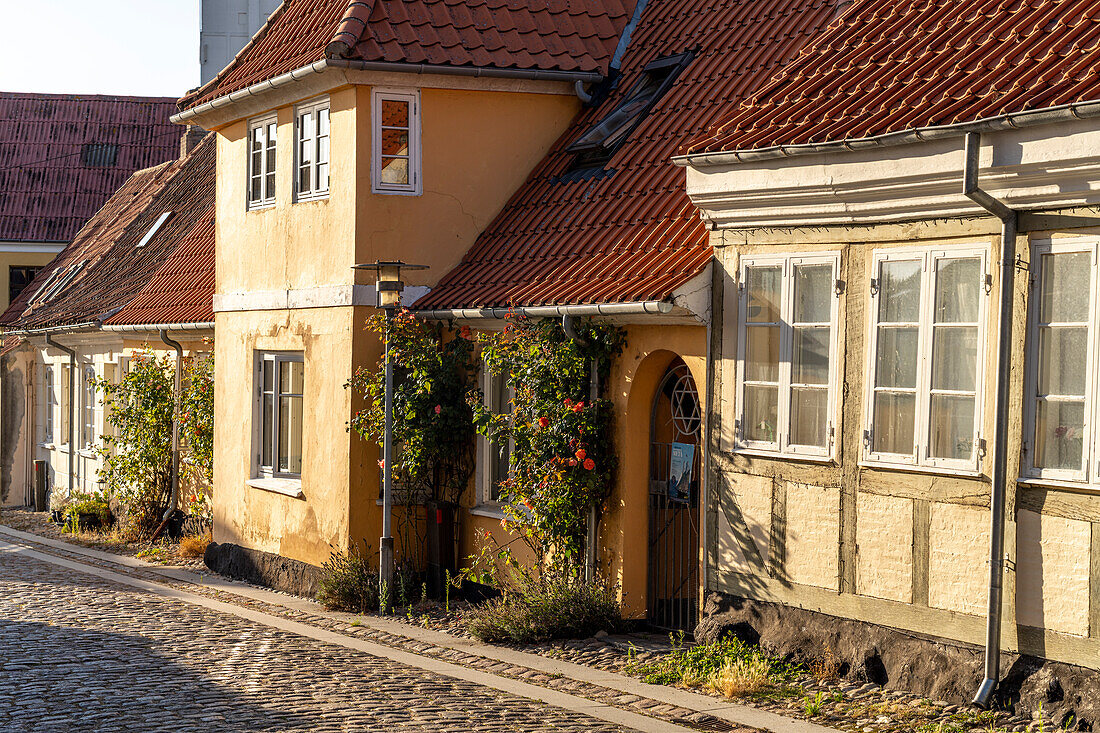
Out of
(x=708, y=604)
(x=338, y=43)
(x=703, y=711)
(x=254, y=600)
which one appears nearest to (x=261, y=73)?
(x=338, y=43)

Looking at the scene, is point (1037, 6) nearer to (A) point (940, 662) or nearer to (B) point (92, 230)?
(A) point (940, 662)

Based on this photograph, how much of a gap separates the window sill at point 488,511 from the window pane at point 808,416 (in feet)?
14.3

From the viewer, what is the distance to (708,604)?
11773mm

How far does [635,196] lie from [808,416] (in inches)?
157

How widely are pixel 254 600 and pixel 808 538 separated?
24.8 ft

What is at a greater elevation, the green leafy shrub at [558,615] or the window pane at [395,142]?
the window pane at [395,142]

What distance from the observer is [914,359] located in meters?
10.1

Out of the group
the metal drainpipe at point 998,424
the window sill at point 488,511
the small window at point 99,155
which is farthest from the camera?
the small window at point 99,155

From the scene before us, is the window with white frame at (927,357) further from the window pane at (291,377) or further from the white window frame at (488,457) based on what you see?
the window pane at (291,377)

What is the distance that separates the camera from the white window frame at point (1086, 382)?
8.69m

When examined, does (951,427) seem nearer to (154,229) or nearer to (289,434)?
(289,434)

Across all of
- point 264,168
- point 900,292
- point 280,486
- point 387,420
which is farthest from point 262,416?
point 900,292

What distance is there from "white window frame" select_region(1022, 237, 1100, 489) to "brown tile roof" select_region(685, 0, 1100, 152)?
2.89 ft

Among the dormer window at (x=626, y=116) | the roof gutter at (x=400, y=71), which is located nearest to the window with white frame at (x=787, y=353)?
the dormer window at (x=626, y=116)
